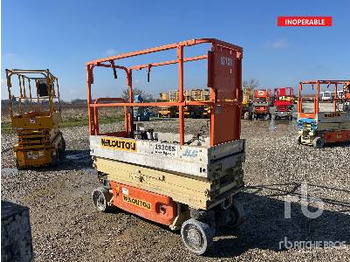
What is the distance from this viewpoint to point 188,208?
5.00 meters

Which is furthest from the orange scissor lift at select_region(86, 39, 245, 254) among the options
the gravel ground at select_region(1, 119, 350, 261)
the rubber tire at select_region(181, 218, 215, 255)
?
the gravel ground at select_region(1, 119, 350, 261)

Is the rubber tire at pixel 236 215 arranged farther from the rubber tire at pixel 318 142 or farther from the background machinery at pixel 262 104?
the background machinery at pixel 262 104

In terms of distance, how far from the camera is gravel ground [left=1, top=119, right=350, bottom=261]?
462 cm

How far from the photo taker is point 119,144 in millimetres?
5484

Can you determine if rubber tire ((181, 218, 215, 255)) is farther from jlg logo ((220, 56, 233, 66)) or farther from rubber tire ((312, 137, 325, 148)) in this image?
rubber tire ((312, 137, 325, 148))

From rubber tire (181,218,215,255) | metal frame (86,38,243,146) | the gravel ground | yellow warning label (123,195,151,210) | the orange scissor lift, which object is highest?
metal frame (86,38,243,146)

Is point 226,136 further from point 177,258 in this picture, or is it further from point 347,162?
point 347,162

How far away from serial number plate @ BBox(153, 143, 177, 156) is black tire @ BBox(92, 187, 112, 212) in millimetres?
2043

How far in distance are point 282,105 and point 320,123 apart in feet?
48.6

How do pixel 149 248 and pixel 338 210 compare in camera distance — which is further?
pixel 338 210

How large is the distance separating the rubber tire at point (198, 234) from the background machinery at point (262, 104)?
80.8 feet

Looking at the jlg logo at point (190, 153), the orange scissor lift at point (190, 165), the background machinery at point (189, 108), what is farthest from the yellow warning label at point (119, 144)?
the background machinery at point (189, 108)

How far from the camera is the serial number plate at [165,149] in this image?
15.0 feet

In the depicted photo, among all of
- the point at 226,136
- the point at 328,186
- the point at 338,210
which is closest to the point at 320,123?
the point at 328,186
